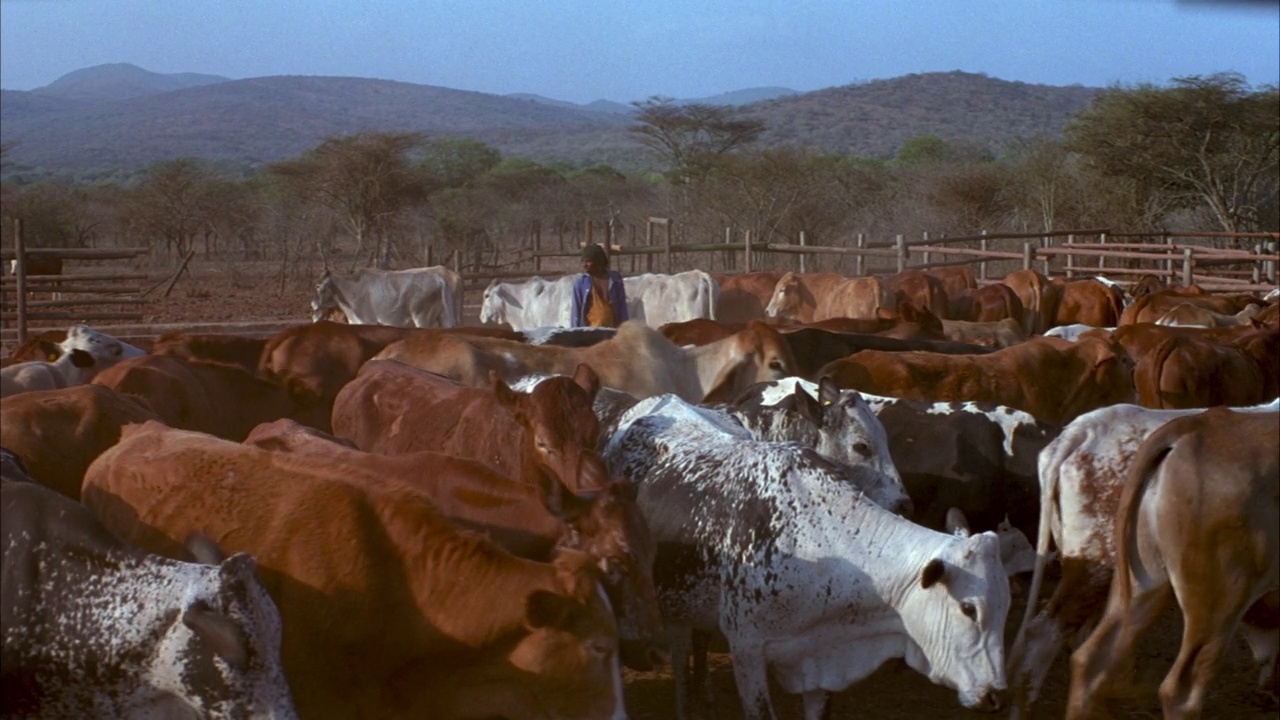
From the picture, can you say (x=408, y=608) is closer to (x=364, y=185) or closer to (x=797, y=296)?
(x=797, y=296)

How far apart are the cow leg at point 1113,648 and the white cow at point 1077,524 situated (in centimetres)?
29

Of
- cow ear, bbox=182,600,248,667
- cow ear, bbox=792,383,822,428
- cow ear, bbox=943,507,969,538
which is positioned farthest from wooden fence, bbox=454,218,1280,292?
cow ear, bbox=182,600,248,667

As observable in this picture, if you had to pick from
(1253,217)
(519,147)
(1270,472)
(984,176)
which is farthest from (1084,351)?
(519,147)

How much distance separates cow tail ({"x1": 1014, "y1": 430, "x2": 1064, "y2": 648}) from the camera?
5.71 meters

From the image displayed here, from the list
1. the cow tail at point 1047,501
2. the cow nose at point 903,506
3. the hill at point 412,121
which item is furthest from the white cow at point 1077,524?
the hill at point 412,121

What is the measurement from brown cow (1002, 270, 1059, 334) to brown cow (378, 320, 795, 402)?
735 centimetres

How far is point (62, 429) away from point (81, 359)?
2.35 meters

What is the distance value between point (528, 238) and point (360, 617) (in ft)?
131

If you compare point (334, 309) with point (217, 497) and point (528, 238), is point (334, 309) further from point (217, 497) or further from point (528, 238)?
point (528, 238)

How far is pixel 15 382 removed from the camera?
23.6 feet

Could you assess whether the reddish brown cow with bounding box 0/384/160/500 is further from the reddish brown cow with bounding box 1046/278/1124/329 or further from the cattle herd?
the reddish brown cow with bounding box 1046/278/1124/329

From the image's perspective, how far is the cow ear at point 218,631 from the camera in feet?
12.3

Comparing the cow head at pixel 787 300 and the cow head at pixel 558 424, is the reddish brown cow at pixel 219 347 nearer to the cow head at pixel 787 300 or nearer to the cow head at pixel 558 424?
the cow head at pixel 558 424

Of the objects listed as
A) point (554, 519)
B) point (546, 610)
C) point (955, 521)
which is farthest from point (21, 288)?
point (546, 610)
